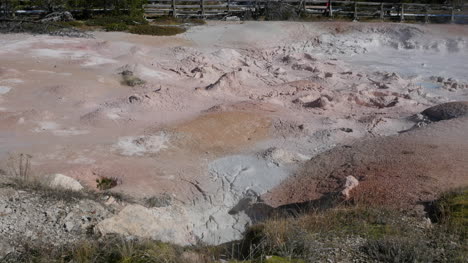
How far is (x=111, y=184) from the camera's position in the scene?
9.22 metres

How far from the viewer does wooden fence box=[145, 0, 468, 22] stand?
1080 inches

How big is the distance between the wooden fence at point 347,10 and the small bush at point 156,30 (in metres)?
5.21

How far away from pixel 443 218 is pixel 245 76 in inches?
422

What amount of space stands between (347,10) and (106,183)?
23.2m

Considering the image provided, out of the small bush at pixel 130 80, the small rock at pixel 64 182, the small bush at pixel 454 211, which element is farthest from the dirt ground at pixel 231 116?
the small rock at pixel 64 182

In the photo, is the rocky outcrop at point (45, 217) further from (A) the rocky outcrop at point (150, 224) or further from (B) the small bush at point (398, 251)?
(B) the small bush at point (398, 251)

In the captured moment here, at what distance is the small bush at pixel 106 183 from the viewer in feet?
Result: 29.9

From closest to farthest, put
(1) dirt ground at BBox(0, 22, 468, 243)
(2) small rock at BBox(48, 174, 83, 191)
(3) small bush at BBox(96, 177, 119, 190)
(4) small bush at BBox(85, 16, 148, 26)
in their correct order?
1. (2) small rock at BBox(48, 174, 83, 191)
2. (3) small bush at BBox(96, 177, 119, 190)
3. (1) dirt ground at BBox(0, 22, 468, 243)
4. (4) small bush at BBox(85, 16, 148, 26)

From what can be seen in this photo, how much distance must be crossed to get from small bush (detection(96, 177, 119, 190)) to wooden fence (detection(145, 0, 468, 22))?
1952 cm

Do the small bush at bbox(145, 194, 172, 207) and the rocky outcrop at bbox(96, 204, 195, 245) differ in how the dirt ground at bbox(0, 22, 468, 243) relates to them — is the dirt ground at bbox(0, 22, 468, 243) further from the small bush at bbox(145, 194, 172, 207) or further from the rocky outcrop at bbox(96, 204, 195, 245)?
the rocky outcrop at bbox(96, 204, 195, 245)

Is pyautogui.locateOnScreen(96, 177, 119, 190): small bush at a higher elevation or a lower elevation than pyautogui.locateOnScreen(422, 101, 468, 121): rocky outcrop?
lower

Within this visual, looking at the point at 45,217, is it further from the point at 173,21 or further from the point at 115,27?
the point at 173,21

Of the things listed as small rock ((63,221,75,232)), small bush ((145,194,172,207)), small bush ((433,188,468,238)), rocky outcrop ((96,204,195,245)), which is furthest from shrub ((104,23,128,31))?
small bush ((433,188,468,238))

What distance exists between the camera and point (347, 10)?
29.0m
